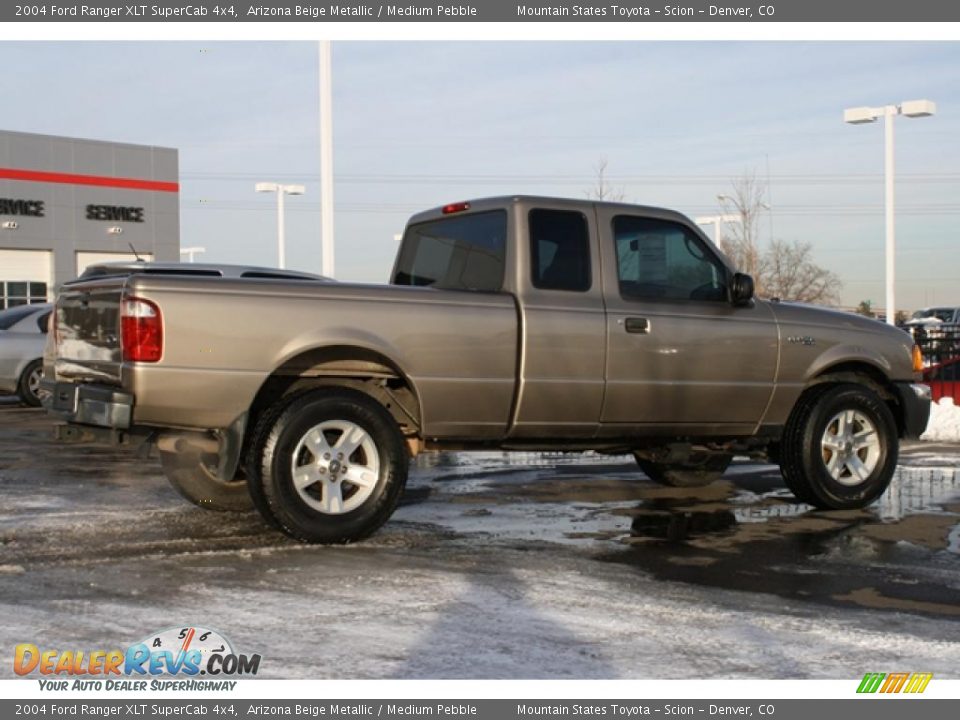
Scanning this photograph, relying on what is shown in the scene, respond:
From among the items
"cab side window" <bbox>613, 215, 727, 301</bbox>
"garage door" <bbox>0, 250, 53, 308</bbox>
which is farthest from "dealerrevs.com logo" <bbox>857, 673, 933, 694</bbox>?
"garage door" <bbox>0, 250, 53, 308</bbox>

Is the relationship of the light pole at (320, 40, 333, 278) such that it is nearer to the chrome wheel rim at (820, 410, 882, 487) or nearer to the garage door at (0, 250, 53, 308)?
the chrome wheel rim at (820, 410, 882, 487)

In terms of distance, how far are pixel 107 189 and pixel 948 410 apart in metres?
34.2

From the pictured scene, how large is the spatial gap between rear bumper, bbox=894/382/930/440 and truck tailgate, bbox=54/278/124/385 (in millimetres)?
5648

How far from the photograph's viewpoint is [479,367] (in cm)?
712

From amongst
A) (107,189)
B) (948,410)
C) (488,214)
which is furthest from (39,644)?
(107,189)

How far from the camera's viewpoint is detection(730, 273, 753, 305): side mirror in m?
8.01

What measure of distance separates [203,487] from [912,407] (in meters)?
5.20

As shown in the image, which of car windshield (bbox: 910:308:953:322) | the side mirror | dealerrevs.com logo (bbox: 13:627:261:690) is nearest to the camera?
dealerrevs.com logo (bbox: 13:627:261:690)

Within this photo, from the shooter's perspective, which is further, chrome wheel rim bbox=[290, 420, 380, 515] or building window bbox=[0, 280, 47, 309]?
building window bbox=[0, 280, 47, 309]

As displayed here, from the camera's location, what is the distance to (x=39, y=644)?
4.51 m

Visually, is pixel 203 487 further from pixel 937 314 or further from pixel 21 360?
pixel 937 314

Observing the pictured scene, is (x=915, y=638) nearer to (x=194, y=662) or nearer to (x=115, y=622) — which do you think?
(x=194, y=662)

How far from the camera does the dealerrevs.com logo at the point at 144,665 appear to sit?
4.14 metres

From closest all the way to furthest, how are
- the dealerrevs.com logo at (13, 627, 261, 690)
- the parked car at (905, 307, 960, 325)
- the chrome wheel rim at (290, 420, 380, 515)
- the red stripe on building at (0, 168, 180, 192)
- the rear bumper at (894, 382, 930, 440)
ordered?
the dealerrevs.com logo at (13, 627, 261, 690)
the chrome wheel rim at (290, 420, 380, 515)
the rear bumper at (894, 382, 930, 440)
the red stripe on building at (0, 168, 180, 192)
the parked car at (905, 307, 960, 325)
